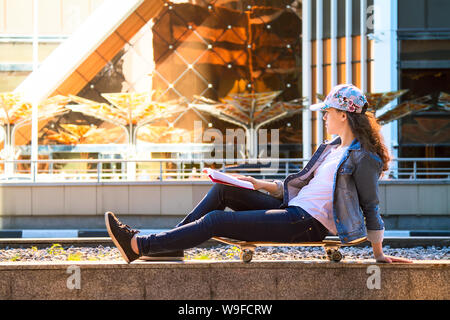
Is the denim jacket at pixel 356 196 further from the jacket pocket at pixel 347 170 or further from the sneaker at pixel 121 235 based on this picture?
the sneaker at pixel 121 235

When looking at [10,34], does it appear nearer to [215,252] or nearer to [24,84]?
[24,84]

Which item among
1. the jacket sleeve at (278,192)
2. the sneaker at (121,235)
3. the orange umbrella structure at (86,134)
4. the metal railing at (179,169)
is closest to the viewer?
the sneaker at (121,235)

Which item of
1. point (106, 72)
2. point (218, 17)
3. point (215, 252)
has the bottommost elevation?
point (215, 252)

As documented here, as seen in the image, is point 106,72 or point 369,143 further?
point 106,72

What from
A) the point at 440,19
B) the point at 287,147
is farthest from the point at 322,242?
the point at 287,147

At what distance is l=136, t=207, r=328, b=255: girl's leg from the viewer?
148 inches

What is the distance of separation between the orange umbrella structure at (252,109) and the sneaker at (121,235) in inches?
809

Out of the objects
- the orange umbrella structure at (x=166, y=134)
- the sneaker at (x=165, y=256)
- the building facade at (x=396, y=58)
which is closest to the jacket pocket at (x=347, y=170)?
the sneaker at (x=165, y=256)

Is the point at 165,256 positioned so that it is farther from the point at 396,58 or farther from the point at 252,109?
the point at 396,58

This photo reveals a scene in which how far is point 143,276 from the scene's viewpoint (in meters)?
3.85

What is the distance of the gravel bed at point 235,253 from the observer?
20.6ft

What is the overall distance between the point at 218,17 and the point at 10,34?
9771 mm

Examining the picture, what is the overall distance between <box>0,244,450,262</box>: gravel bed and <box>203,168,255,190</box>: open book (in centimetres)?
232

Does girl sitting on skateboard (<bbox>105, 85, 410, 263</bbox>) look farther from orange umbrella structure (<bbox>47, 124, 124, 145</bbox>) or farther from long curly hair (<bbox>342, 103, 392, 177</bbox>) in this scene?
orange umbrella structure (<bbox>47, 124, 124, 145</bbox>)
